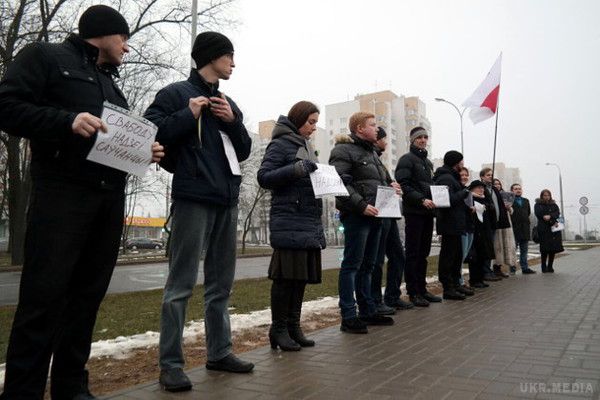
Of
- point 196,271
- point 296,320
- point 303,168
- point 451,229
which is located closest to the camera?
point 196,271

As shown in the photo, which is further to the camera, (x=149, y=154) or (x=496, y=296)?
(x=496, y=296)

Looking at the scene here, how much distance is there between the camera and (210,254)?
3.60 m

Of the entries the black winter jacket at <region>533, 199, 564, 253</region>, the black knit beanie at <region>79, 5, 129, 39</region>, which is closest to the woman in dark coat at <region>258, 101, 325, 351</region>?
the black knit beanie at <region>79, 5, 129, 39</region>

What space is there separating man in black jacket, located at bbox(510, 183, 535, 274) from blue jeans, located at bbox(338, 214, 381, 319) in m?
8.17

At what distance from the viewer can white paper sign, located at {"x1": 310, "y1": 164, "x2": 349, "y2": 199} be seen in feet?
14.2

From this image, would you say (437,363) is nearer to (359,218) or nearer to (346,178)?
(359,218)

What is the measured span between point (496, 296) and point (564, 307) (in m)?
1.36

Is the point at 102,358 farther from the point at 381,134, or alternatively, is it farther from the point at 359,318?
the point at 381,134

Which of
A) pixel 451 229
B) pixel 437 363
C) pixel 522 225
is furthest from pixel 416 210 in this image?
pixel 522 225

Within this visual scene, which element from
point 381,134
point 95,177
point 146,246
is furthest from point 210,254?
point 146,246

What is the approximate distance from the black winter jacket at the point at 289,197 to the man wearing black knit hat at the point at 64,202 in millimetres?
1484

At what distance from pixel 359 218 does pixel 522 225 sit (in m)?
8.62

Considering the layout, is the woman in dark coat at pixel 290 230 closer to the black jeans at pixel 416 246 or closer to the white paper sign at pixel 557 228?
the black jeans at pixel 416 246

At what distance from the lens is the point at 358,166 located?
5457mm
